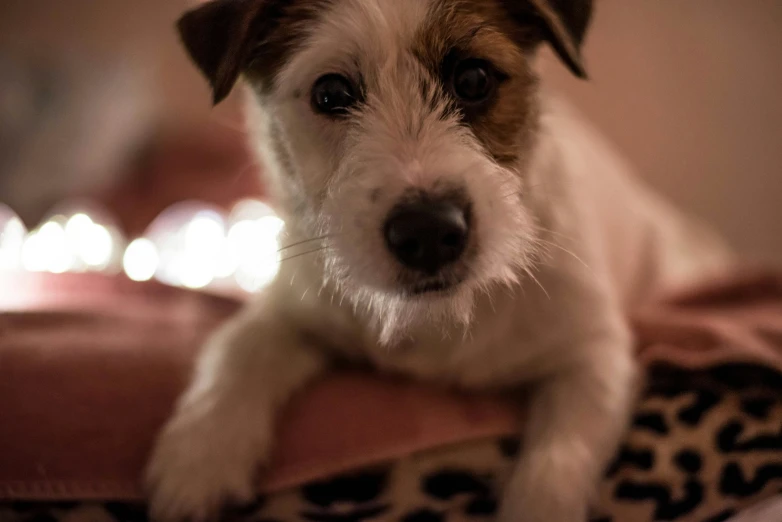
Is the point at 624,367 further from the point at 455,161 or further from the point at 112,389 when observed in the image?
the point at 112,389

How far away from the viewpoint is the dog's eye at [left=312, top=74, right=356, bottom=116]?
1.38 m

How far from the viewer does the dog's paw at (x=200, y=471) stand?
1.27 metres

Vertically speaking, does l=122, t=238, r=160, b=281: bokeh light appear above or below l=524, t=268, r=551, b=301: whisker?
above

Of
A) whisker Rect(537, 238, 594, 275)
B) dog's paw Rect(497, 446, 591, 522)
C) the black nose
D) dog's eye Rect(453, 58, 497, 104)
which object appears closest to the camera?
the black nose

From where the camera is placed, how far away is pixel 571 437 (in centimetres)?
139

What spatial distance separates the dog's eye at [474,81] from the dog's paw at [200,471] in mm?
877

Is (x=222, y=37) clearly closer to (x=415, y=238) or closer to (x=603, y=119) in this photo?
(x=415, y=238)

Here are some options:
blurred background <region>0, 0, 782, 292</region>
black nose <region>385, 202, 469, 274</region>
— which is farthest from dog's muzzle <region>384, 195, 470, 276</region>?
blurred background <region>0, 0, 782, 292</region>

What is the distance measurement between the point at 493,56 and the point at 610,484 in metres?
0.96

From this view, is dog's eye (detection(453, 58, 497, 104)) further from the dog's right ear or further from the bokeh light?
the bokeh light

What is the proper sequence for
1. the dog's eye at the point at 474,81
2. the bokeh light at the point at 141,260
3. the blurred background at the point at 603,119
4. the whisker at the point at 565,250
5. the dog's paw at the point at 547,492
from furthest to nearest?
the blurred background at the point at 603,119 < the bokeh light at the point at 141,260 < the whisker at the point at 565,250 < the dog's eye at the point at 474,81 < the dog's paw at the point at 547,492

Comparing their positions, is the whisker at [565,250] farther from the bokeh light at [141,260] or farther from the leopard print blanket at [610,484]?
the bokeh light at [141,260]

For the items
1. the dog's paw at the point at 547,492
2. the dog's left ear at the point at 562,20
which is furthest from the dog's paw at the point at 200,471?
the dog's left ear at the point at 562,20

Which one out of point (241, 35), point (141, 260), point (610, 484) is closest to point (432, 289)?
point (610, 484)
